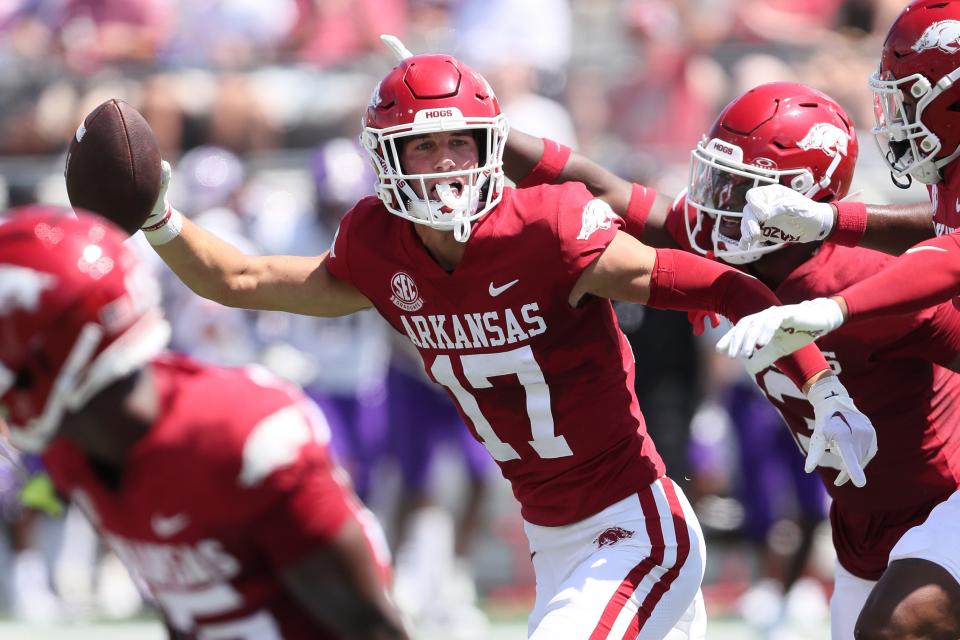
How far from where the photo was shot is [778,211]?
342 centimetres

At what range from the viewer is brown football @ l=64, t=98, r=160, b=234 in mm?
3447

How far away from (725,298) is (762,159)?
0.51 m

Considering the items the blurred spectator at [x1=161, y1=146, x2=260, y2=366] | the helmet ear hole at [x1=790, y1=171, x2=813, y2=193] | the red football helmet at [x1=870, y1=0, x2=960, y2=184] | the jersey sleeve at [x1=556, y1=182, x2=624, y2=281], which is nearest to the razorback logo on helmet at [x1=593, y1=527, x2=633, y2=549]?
the jersey sleeve at [x1=556, y1=182, x2=624, y2=281]

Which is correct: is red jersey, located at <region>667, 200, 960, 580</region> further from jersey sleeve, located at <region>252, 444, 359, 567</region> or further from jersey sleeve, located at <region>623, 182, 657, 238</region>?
jersey sleeve, located at <region>252, 444, 359, 567</region>

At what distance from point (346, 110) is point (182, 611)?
555cm

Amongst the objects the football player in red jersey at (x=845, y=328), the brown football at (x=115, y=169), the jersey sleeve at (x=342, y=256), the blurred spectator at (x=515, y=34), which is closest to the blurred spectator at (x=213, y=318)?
the blurred spectator at (x=515, y=34)

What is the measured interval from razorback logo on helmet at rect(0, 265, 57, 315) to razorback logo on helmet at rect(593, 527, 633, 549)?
1462mm

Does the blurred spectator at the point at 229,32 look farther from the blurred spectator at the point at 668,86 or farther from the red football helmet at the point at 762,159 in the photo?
the red football helmet at the point at 762,159

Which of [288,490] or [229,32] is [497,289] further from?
[229,32]

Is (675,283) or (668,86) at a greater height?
(675,283)

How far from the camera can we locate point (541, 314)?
10.8 ft

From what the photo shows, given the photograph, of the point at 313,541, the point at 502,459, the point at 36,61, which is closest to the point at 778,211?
the point at 502,459

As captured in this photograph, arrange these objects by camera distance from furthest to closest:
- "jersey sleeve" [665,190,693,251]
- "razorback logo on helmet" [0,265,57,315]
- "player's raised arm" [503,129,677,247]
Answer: "player's raised arm" [503,129,677,247]
"jersey sleeve" [665,190,693,251]
"razorback logo on helmet" [0,265,57,315]

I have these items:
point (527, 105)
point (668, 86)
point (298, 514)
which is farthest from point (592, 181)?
point (668, 86)
